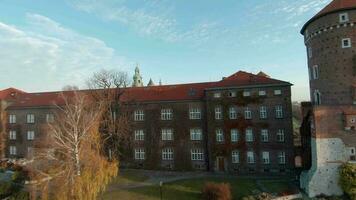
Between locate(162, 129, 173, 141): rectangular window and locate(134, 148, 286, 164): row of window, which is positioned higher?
locate(162, 129, 173, 141): rectangular window

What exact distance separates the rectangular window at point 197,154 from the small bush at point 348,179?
54.4 feet

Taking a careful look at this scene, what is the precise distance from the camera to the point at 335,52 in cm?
2925

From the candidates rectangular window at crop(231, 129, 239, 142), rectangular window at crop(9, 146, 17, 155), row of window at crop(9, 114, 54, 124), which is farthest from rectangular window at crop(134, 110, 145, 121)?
rectangular window at crop(9, 146, 17, 155)

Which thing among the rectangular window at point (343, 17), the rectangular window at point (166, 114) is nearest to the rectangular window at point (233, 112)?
the rectangular window at point (166, 114)

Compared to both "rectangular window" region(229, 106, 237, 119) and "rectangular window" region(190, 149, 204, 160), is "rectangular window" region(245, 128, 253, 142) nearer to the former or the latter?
"rectangular window" region(229, 106, 237, 119)

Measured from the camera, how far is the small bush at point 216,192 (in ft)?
86.1

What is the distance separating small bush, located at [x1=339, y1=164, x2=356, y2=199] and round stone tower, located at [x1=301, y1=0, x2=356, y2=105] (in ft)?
19.9

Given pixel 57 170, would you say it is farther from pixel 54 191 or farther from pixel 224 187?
pixel 224 187

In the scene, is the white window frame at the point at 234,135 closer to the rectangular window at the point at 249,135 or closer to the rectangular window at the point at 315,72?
the rectangular window at the point at 249,135

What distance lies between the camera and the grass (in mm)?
28164

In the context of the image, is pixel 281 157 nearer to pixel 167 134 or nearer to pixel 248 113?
pixel 248 113

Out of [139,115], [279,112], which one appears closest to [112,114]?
[139,115]

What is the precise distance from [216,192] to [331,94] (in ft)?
46.2

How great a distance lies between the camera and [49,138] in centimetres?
2853
